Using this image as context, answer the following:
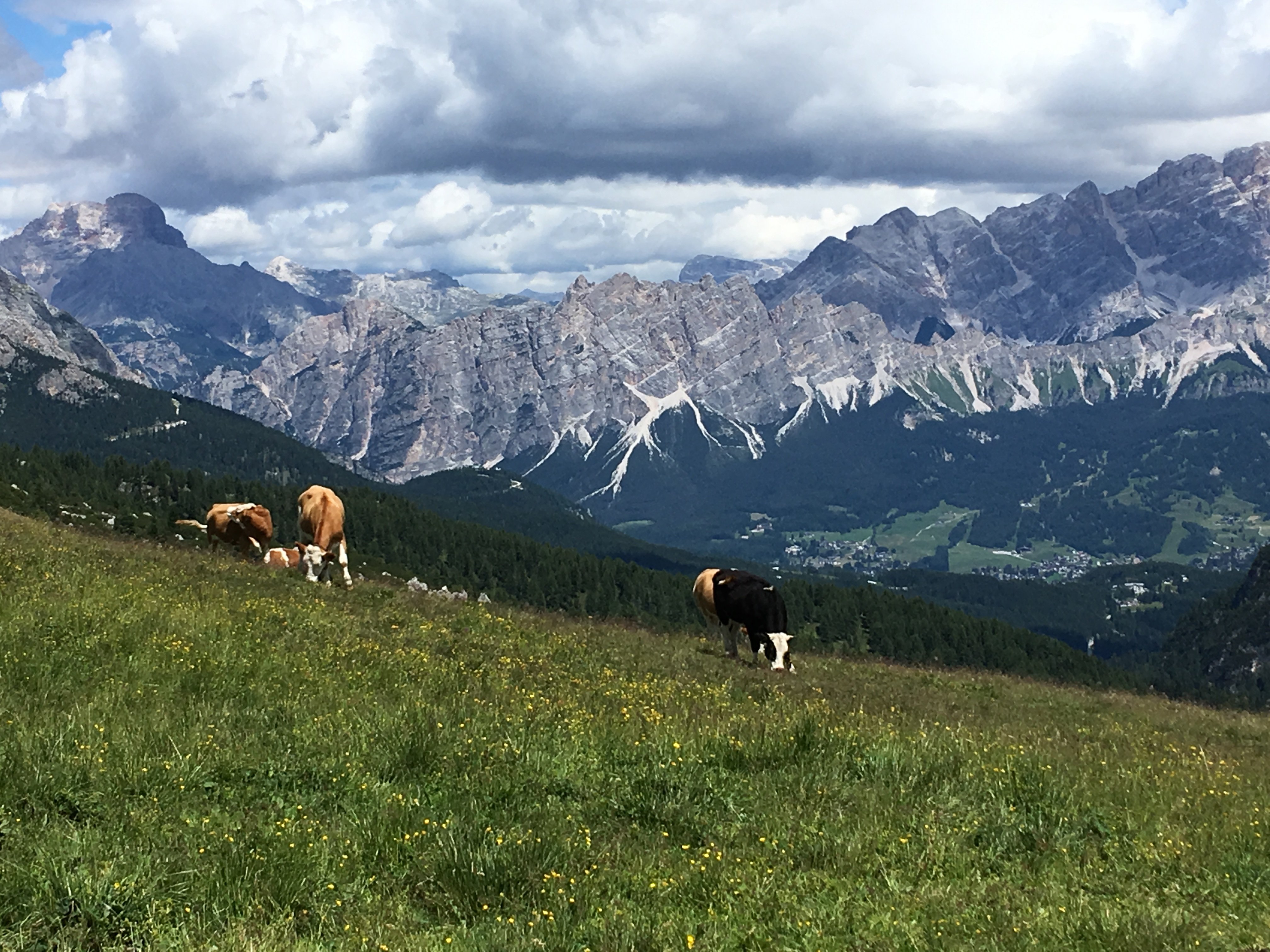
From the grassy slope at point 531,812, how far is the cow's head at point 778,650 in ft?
32.5

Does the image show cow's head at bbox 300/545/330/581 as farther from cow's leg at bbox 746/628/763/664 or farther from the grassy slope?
cow's leg at bbox 746/628/763/664

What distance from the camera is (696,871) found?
34.9 ft

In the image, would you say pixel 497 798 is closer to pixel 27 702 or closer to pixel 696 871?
pixel 696 871

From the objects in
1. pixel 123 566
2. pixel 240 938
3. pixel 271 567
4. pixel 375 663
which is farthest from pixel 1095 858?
pixel 271 567

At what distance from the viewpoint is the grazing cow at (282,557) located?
138 ft

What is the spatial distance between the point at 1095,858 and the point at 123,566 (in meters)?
24.0

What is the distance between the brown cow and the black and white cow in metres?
0.07

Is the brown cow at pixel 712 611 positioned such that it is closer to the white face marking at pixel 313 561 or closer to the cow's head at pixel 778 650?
the cow's head at pixel 778 650

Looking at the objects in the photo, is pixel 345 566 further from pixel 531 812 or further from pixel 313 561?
pixel 531 812

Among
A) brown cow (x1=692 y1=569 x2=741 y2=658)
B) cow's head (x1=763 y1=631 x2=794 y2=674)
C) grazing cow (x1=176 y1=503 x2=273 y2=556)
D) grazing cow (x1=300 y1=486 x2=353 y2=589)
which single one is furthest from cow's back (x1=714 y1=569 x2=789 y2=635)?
grazing cow (x1=176 y1=503 x2=273 y2=556)

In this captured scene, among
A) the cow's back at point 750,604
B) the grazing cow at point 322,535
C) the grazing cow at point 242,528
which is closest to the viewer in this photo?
the cow's back at point 750,604

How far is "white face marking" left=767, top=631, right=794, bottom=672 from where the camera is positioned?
31.0m

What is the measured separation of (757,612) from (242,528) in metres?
23.8

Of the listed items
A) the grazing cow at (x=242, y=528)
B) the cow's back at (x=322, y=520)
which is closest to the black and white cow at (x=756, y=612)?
the cow's back at (x=322, y=520)
